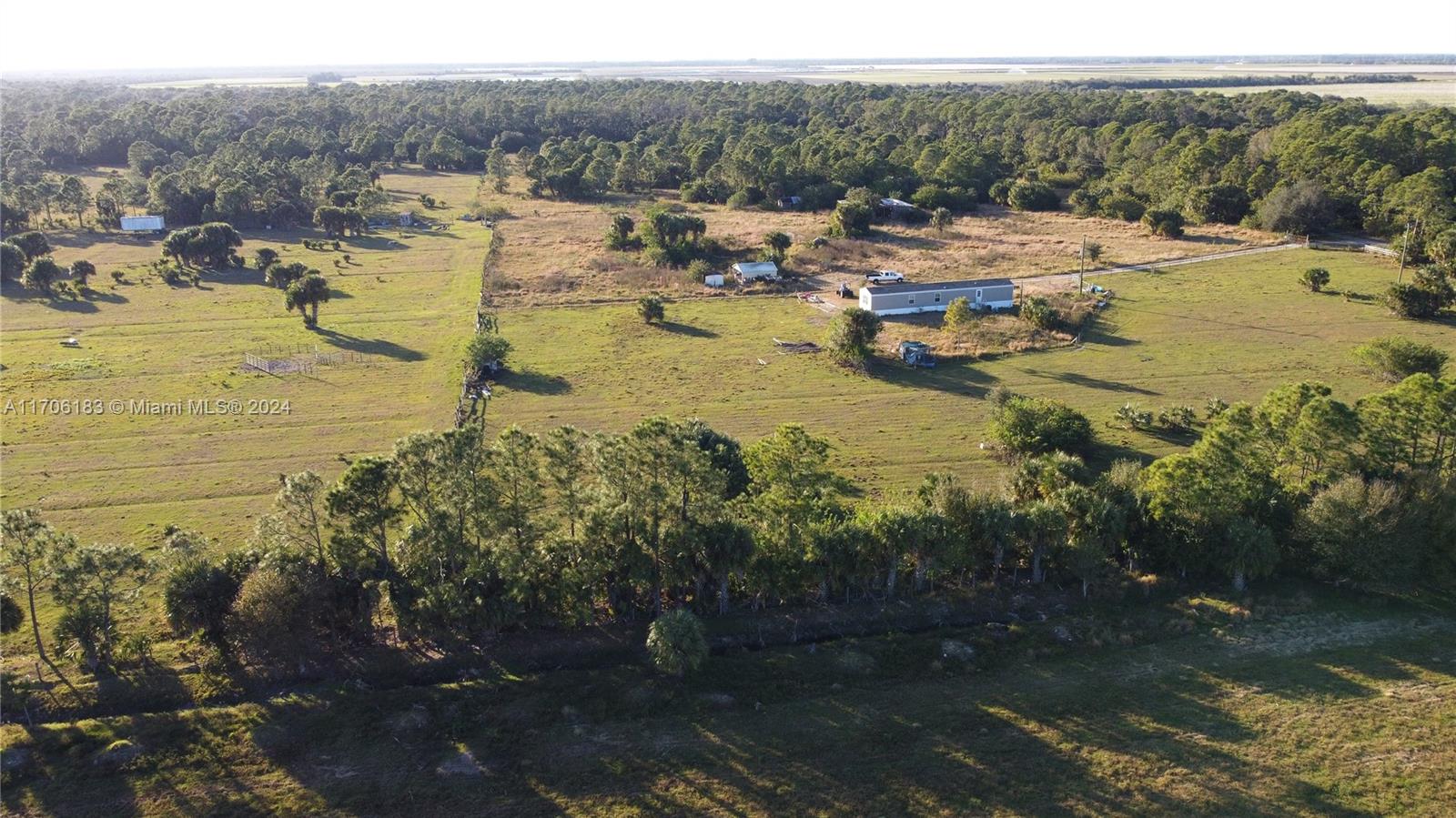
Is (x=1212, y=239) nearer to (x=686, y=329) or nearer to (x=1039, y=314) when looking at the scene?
(x=1039, y=314)

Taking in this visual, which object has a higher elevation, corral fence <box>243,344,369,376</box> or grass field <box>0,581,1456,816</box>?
corral fence <box>243,344,369,376</box>

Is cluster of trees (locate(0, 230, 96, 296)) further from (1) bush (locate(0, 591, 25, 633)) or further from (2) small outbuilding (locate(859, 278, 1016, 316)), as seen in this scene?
(2) small outbuilding (locate(859, 278, 1016, 316))

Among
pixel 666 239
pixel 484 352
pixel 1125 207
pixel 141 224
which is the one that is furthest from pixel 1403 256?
pixel 141 224

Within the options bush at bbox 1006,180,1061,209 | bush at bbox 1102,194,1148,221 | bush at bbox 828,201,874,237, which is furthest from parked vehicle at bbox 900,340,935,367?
bush at bbox 1006,180,1061,209

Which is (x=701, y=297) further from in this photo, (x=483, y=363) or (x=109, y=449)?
(x=109, y=449)

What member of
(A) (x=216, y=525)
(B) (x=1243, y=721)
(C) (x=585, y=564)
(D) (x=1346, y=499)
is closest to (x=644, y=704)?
(C) (x=585, y=564)

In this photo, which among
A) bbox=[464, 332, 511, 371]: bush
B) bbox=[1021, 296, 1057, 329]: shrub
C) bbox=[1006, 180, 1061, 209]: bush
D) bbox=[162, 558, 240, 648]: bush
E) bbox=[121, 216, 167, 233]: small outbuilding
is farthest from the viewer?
bbox=[1006, 180, 1061, 209]: bush
